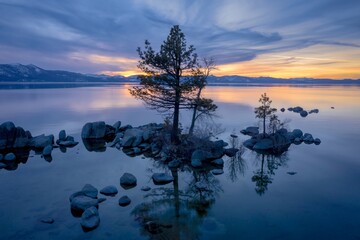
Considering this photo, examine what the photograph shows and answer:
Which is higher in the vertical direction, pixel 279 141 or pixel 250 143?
pixel 279 141

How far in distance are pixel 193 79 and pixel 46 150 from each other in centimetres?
1572

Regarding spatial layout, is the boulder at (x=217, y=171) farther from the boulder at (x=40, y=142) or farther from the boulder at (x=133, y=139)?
the boulder at (x=40, y=142)

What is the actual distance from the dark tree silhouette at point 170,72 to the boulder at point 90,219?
12691 millimetres

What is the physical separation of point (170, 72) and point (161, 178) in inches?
407

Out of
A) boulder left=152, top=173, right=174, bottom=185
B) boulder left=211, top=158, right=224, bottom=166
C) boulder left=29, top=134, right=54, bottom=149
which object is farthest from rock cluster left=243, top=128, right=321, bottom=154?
boulder left=29, top=134, right=54, bottom=149

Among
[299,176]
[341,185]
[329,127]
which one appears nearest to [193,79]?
[299,176]

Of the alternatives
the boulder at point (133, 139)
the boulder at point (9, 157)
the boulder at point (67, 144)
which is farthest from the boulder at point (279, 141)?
the boulder at point (9, 157)

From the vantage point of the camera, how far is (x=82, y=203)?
13.8 meters

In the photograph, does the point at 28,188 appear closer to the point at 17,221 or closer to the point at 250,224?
the point at 17,221

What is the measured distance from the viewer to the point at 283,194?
53.3 feet

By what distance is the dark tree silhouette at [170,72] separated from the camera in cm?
2289

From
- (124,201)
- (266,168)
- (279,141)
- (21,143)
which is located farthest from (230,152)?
(21,143)

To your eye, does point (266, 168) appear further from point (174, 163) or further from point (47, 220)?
point (47, 220)

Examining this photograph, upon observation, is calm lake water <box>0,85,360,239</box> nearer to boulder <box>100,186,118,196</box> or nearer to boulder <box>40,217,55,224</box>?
boulder <box>40,217,55,224</box>
